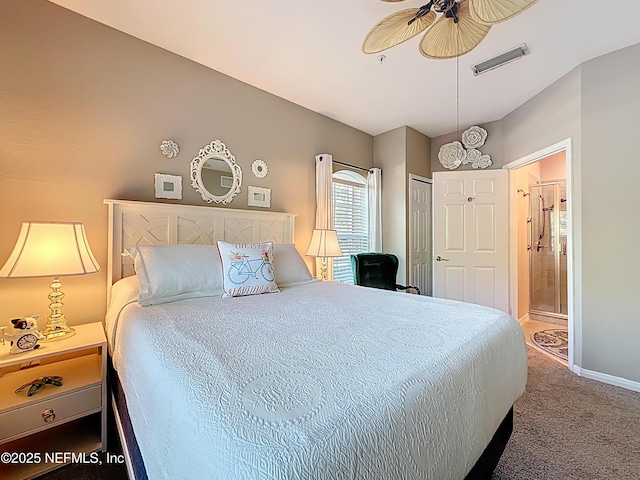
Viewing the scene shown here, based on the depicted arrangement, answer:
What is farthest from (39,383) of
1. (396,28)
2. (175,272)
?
(396,28)

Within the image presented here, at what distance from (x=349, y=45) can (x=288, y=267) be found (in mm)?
1891

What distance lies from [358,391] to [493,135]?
4.14m

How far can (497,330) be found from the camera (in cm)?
131

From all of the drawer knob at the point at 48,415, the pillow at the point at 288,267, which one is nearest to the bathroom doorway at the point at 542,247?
the pillow at the point at 288,267

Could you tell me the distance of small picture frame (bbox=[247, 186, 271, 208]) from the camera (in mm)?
2830

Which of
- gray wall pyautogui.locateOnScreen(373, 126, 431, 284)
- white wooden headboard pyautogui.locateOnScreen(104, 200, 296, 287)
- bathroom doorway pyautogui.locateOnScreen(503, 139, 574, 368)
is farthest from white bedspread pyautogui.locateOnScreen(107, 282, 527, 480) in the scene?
bathroom doorway pyautogui.locateOnScreen(503, 139, 574, 368)

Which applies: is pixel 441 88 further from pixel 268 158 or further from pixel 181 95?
pixel 181 95

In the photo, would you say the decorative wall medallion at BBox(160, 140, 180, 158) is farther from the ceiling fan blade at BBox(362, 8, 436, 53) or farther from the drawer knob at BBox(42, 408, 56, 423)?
the drawer knob at BBox(42, 408, 56, 423)

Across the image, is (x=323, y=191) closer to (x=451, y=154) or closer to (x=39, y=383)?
(x=451, y=154)

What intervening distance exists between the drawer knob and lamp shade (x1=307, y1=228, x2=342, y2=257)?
2184 millimetres

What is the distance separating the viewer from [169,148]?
7.61 ft

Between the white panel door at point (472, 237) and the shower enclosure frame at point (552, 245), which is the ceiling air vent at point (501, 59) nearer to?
the white panel door at point (472, 237)

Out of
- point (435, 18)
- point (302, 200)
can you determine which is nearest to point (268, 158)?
point (302, 200)

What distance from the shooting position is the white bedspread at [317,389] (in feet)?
1.94
